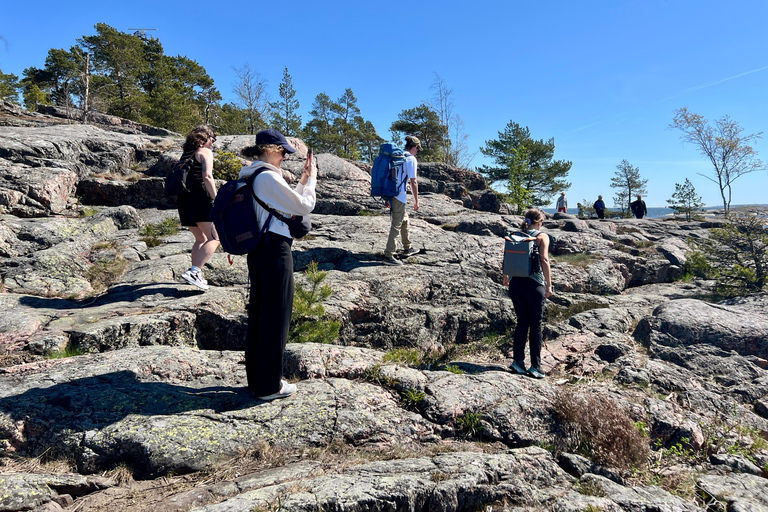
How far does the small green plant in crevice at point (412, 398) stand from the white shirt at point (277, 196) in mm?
2102

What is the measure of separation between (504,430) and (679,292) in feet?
28.5

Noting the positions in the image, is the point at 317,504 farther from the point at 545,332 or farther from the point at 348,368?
the point at 545,332

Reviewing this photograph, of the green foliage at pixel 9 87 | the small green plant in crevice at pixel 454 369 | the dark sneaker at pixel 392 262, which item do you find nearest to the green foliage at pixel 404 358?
the small green plant in crevice at pixel 454 369

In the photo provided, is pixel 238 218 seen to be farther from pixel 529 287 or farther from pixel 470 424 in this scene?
pixel 529 287

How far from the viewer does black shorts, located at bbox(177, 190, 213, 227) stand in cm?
590

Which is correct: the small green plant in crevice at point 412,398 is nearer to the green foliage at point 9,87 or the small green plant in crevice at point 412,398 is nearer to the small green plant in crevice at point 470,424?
the small green plant in crevice at point 470,424

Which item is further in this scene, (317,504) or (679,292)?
(679,292)

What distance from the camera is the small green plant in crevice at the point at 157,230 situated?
348 inches

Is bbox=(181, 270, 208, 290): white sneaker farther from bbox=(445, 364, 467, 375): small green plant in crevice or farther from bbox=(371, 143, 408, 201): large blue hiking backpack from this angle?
bbox=(445, 364, 467, 375): small green plant in crevice

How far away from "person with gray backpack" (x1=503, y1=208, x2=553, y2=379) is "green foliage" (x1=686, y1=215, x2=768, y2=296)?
23.0ft

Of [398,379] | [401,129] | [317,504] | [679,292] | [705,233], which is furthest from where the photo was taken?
[401,129]

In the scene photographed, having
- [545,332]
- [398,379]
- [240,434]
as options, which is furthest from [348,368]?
[545,332]

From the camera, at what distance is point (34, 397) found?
3.47 m

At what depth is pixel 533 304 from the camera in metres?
5.58
